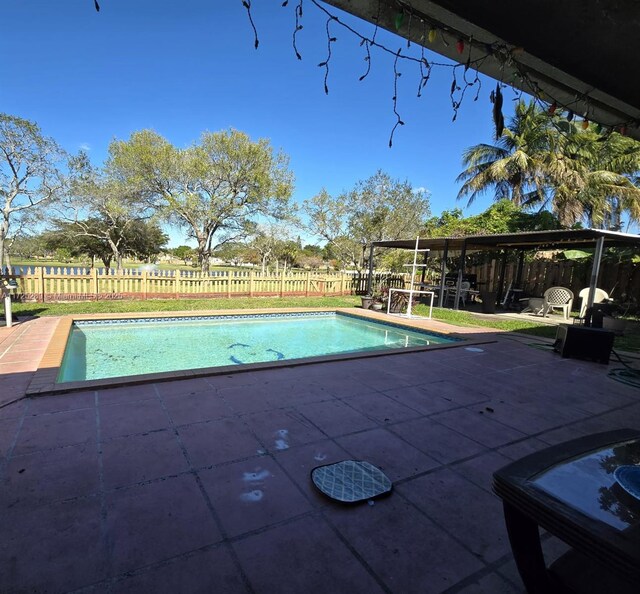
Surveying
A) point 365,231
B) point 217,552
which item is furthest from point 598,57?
point 365,231

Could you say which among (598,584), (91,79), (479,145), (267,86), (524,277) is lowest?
(598,584)

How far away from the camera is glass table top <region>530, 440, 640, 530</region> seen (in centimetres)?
104

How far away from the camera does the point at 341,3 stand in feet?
6.32

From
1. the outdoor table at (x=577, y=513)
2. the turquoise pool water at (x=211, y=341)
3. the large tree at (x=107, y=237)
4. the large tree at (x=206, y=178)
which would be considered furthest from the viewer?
the large tree at (x=107, y=237)

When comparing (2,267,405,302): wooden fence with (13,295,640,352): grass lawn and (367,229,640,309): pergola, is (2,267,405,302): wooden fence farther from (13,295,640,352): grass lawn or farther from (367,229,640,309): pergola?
(367,229,640,309): pergola

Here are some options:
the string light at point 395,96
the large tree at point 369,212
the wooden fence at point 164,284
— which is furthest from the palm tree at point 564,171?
the string light at point 395,96

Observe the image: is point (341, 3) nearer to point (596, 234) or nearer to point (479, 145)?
point (596, 234)

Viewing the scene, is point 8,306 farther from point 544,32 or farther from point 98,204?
point 98,204

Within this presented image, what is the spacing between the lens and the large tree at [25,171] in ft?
48.2

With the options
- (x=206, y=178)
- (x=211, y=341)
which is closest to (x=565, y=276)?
(x=211, y=341)

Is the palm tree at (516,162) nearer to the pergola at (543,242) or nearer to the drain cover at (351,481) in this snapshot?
the pergola at (543,242)

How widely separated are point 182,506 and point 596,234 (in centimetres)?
1039

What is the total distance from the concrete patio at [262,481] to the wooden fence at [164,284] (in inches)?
285

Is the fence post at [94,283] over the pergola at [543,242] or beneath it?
beneath
